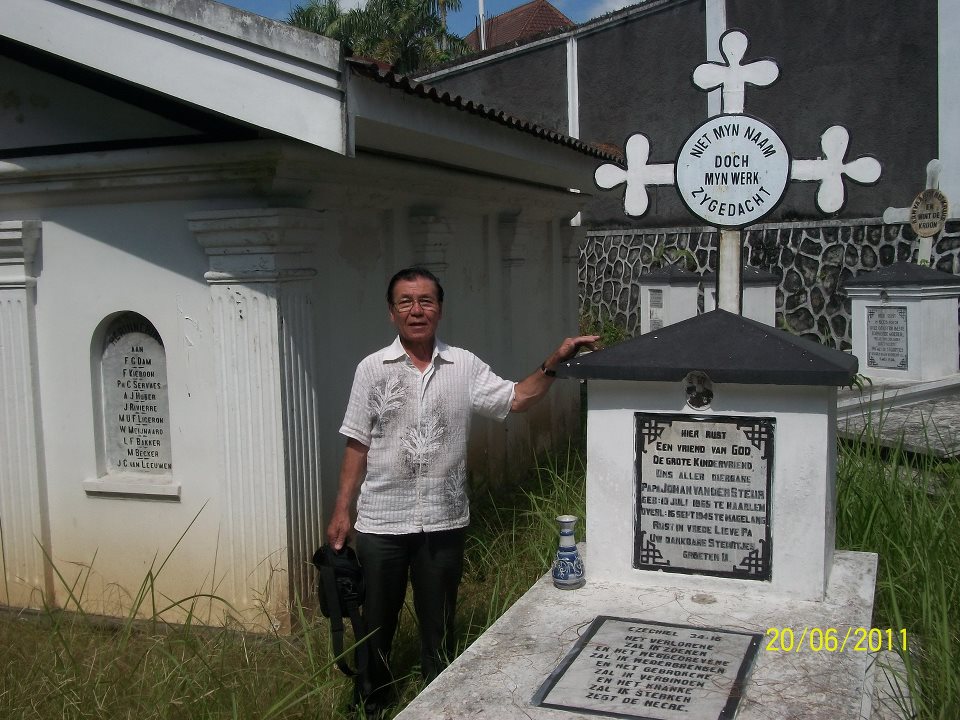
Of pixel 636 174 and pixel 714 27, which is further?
pixel 714 27

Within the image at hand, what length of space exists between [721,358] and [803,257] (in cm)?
1147

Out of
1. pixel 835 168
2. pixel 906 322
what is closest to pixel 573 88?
pixel 906 322

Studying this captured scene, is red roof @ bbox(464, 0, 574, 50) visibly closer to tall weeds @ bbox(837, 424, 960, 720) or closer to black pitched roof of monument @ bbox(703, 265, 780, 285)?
black pitched roof of monument @ bbox(703, 265, 780, 285)

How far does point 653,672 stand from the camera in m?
3.06

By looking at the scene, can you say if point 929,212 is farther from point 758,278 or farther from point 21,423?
point 21,423

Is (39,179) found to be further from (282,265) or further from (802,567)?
(802,567)

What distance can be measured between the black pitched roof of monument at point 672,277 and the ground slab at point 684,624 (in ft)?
32.0

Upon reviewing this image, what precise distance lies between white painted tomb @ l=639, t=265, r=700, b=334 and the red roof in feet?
53.9

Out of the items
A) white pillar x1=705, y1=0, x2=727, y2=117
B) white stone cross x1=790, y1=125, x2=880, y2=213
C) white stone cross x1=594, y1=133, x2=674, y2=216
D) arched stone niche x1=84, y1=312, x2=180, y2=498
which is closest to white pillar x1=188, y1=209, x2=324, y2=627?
arched stone niche x1=84, y1=312, x2=180, y2=498

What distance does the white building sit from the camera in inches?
183

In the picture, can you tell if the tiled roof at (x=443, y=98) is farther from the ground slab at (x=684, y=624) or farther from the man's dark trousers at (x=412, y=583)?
the ground slab at (x=684, y=624)

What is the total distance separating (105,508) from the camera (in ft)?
18.3

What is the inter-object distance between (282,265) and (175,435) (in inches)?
45.8

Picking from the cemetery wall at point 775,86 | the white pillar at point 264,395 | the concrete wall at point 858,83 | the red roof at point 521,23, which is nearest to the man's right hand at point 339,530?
the white pillar at point 264,395
